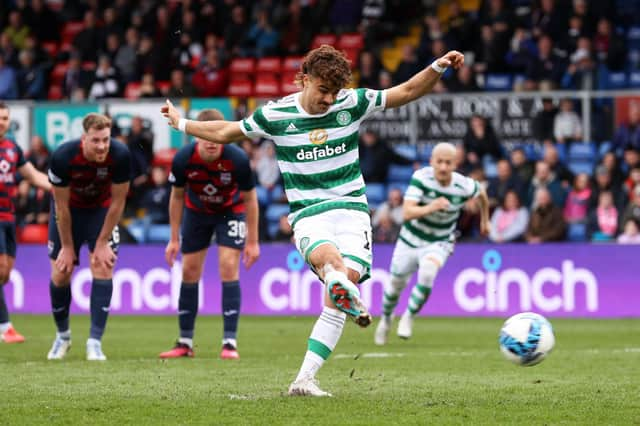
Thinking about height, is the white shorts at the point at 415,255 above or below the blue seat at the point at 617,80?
below

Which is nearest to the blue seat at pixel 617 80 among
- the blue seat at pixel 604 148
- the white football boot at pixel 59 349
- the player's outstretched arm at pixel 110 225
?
the blue seat at pixel 604 148

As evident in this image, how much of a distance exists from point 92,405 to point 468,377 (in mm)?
3209

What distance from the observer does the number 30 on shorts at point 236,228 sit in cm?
1227

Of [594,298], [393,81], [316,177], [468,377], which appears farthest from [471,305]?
[316,177]

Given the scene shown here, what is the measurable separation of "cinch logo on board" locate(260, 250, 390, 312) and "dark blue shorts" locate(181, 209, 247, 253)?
23.4 ft

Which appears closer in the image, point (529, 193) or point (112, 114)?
point (529, 193)

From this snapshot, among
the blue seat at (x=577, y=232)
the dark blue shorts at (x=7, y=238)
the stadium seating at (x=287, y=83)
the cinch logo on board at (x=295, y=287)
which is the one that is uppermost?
the stadium seating at (x=287, y=83)

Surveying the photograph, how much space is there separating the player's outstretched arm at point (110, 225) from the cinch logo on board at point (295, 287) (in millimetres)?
7881

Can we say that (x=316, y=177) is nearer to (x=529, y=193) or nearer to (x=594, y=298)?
(x=594, y=298)

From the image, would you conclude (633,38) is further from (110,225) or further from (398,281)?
(110,225)

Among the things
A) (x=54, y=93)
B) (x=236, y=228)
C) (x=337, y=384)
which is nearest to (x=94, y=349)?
(x=236, y=228)

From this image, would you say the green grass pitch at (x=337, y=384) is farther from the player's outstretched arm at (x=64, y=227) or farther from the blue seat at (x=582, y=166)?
the blue seat at (x=582, y=166)

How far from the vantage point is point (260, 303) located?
19.9 m

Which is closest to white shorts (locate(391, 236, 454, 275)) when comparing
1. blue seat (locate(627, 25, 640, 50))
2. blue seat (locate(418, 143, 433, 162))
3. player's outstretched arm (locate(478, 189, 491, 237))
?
player's outstretched arm (locate(478, 189, 491, 237))
